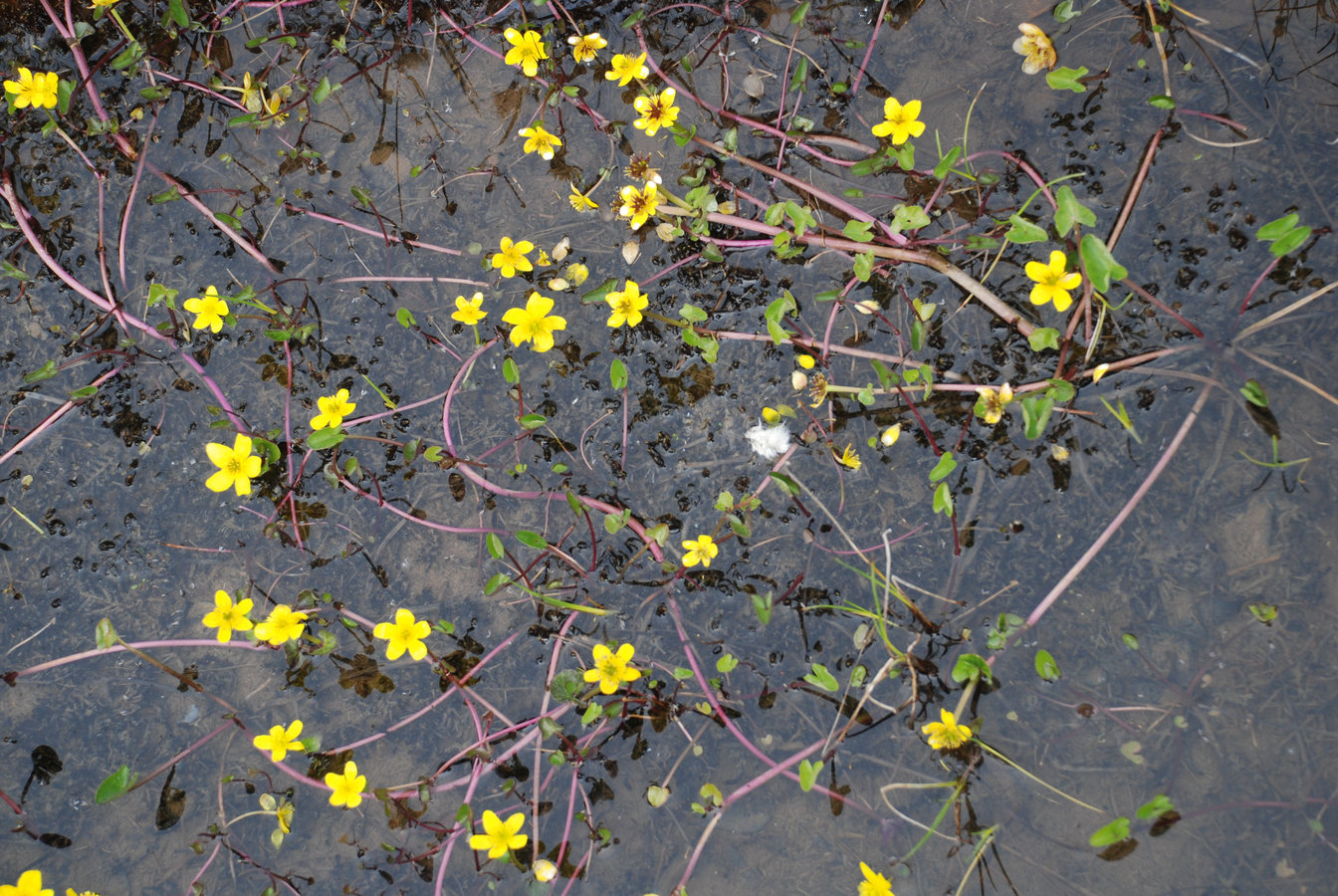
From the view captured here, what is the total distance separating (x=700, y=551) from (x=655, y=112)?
143 cm

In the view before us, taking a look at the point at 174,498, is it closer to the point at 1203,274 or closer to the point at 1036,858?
the point at 1036,858

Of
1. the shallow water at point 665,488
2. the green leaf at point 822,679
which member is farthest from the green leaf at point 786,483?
the green leaf at point 822,679

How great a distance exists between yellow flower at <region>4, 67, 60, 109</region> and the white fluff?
2.66 metres

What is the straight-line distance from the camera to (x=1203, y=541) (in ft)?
7.58

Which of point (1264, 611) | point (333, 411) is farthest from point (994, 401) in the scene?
point (333, 411)

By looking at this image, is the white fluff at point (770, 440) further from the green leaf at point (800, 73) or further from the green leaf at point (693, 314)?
the green leaf at point (800, 73)

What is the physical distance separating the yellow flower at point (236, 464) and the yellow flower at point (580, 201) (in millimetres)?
1290

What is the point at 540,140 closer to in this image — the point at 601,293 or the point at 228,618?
the point at 601,293

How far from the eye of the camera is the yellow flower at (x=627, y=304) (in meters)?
2.33

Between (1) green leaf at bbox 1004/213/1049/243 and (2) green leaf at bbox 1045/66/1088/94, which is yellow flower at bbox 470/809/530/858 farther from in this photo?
(2) green leaf at bbox 1045/66/1088/94

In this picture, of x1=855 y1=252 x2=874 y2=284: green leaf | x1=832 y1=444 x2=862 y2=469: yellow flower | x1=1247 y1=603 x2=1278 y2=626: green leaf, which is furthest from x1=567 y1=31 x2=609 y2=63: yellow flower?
x1=1247 y1=603 x2=1278 y2=626: green leaf

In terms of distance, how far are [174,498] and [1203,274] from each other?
3.52 metres

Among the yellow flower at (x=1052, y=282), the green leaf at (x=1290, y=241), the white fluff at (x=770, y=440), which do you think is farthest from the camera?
the white fluff at (x=770, y=440)

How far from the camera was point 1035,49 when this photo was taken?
232 centimetres
